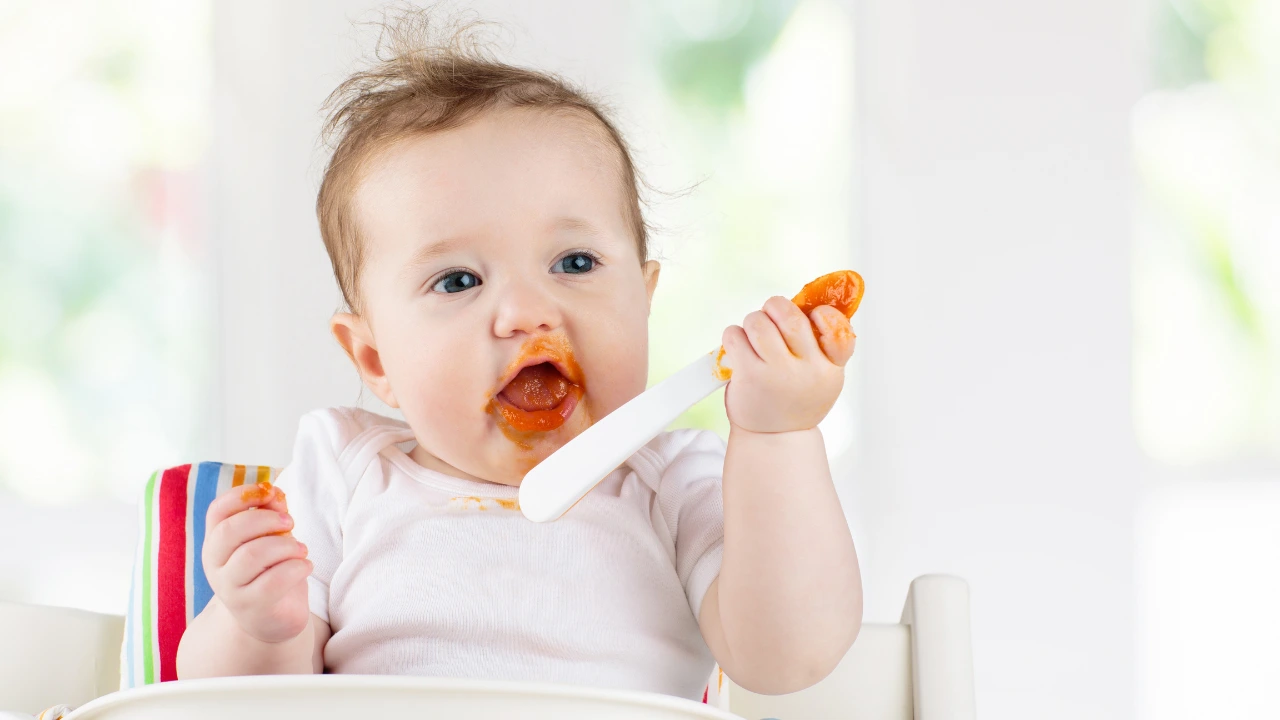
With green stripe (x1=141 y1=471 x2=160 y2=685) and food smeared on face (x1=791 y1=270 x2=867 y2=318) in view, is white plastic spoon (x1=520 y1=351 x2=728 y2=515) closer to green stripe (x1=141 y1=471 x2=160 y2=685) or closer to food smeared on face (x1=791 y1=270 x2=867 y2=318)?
food smeared on face (x1=791 y1=270 x2=867 y2=318)

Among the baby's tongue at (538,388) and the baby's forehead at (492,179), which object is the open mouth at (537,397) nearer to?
the baby's tongue at (538,388)

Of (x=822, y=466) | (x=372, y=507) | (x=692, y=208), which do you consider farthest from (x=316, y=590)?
(x=692, y=208)

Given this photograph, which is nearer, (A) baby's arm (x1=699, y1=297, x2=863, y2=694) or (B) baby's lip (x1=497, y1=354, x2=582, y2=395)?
(A) baby's arm (x1=699, y1=297, x2=863, y2=694)

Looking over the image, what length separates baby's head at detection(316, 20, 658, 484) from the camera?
2.46 ft

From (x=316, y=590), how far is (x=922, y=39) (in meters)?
1.18

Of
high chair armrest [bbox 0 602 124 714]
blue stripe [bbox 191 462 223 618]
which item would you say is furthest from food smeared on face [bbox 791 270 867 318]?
high chair armrest [bbox 0 602 124 714]

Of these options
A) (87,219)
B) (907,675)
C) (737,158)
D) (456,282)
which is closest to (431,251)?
(456,282)

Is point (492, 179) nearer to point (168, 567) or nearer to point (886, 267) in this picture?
point (168, 567)

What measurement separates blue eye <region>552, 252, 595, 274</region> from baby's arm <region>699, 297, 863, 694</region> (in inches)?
7.9

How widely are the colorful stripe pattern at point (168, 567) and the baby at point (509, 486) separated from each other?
165mm

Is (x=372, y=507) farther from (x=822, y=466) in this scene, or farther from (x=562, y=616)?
(x=822, y=466)

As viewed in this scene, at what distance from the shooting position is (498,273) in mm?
756

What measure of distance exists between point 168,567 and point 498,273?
442 millimetres

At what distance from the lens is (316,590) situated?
2.55 ft
